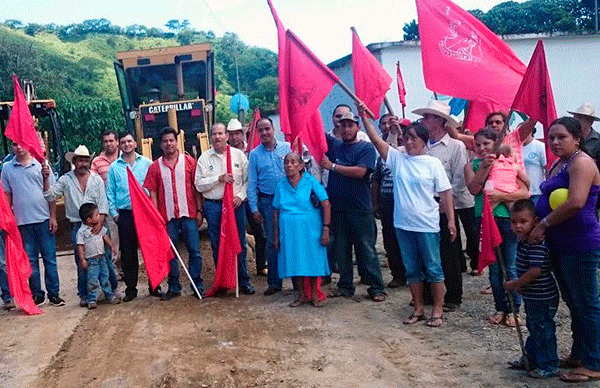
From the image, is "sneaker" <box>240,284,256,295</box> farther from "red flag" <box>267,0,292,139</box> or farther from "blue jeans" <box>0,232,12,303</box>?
"blue jeans" <box>0,232,12,303</box>

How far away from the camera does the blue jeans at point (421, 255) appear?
5727 millimetres

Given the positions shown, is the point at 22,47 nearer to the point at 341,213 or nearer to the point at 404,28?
the point at 404,28

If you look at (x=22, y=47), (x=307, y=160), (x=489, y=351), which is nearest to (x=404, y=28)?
(x=22, y=47)

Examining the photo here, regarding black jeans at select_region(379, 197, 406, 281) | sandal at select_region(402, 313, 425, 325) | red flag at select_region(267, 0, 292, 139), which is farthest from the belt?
sandal at select_region(402, 313, 425, 325)

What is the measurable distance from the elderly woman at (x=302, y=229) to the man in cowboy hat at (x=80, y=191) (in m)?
2.04

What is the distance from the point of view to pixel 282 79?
21.4 ft

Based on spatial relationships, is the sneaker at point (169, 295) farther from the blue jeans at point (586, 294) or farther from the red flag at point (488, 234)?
the blue jeans at point (586, 294)

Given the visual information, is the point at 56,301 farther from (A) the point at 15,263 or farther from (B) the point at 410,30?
(B) the point at 410,30

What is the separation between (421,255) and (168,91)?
28.9 ft

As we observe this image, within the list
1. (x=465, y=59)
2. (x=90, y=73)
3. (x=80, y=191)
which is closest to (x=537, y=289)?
(x=465, y=59)

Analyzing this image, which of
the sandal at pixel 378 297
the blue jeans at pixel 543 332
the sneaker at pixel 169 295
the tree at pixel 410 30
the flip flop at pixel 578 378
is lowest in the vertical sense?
the sneaker at pixel 169 295

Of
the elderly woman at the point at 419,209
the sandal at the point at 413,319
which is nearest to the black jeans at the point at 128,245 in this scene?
the elderly woman at the point at 419,209

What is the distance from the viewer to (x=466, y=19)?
575 centimetres

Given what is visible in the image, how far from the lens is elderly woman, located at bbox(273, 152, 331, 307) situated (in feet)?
21.7
